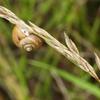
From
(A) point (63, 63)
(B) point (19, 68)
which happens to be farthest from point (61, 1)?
(B) point (19, 68)

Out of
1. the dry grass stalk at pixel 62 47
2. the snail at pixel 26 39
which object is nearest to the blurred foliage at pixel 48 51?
the snail at pixel 26 39

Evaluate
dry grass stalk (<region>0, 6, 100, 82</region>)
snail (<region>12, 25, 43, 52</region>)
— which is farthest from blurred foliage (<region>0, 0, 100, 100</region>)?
dry grass stalk (<region>0, 6, 100, 82</region>)

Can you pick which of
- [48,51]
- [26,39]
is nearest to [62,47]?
[26,39]

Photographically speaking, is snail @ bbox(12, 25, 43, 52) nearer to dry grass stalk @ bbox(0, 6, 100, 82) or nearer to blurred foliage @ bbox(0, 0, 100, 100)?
dry grass stalk @ bbox(0, 6, 100, 82)

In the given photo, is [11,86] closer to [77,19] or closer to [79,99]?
[79,99]

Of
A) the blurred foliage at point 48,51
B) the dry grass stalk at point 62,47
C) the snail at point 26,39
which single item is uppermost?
the blurred foliage at point 48,51

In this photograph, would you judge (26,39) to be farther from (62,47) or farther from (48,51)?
(48,51)

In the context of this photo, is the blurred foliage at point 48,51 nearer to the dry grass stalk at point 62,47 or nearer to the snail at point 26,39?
the snail at point 26,39

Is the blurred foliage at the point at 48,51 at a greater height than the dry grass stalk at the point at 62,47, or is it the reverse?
the blurred foliage at the point at 48,51
